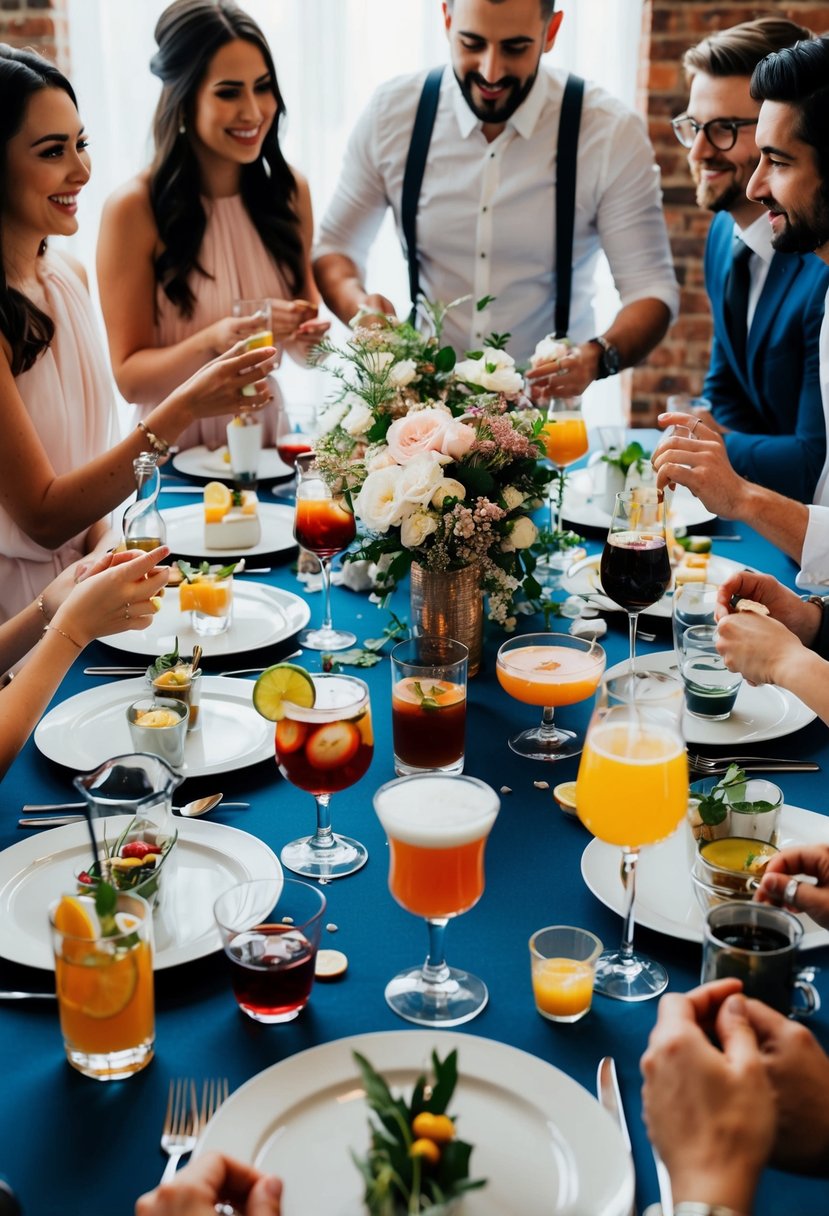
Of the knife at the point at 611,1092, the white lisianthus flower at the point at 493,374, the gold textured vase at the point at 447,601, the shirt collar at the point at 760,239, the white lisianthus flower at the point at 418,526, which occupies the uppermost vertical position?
the shirt collar at the point at 760,239

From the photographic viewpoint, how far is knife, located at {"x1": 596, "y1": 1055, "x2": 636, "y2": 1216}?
100 cm

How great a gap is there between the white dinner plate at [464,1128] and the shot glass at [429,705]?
495mm

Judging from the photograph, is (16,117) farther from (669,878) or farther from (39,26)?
(39,26)

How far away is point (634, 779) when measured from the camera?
45.3 inches

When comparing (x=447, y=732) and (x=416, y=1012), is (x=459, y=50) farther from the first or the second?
(x=416, y=1012)

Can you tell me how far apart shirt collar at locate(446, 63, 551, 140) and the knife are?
112 inches

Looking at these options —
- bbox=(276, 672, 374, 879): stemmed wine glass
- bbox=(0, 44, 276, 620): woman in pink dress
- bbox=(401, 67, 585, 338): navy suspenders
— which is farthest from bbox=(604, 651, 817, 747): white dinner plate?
bbox=(401, 67, 585, 338): navy suspenders

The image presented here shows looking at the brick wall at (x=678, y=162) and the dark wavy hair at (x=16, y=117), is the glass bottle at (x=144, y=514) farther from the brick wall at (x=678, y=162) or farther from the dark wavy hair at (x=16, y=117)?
the brick wall at (x=678, y=162)

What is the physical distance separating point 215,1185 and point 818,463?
2.39 metres

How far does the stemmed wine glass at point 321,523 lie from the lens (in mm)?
1920

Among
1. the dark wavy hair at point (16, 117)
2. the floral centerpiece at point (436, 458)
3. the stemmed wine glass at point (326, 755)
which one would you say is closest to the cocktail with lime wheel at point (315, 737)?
the stemmed wine glass at point (326, 755)

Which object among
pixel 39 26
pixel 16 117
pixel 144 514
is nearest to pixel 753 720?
pixel 144 514

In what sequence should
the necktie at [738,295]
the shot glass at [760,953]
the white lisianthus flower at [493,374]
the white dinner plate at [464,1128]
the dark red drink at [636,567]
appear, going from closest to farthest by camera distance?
the white dinner plate at [464,1128]
the shot glass at [760,953]
the dark red drink at [636,567]
the white lisianthus flower at [493,374]
the necktie at [738,295]

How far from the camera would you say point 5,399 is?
2.21 m
